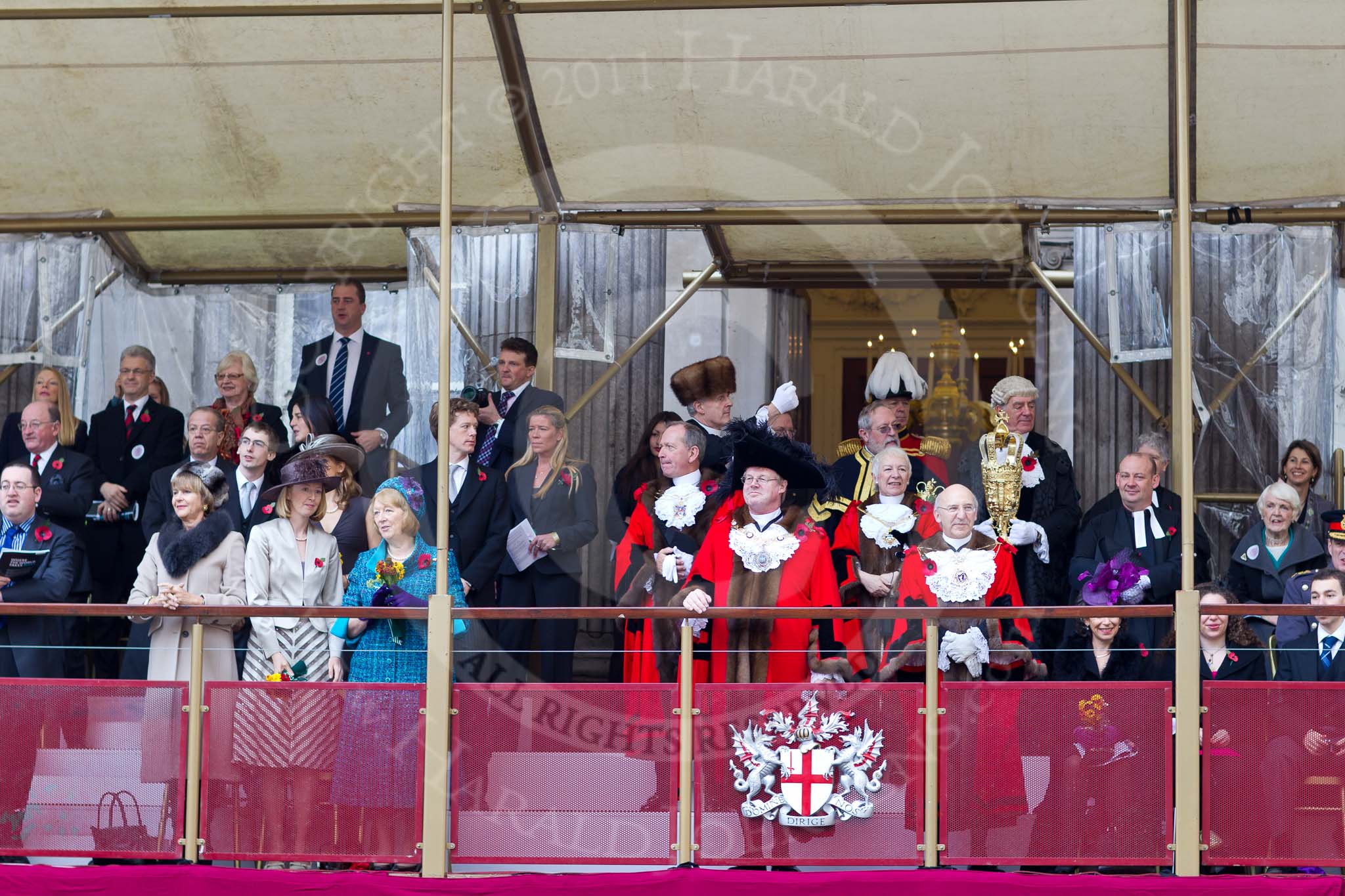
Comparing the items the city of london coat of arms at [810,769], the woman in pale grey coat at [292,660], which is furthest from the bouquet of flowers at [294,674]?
the city of london coat of arms at [810,769]

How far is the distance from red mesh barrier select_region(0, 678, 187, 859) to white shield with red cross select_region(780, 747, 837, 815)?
239cm

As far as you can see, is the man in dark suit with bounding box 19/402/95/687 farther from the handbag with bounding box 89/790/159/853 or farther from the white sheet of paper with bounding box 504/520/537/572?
the white sheet of paper with bounding box 504/520/537/572

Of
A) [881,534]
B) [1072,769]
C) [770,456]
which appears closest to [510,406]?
[770,456]

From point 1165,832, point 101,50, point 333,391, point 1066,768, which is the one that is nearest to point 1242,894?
point 1165,832

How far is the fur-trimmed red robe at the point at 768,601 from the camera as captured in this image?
764cm

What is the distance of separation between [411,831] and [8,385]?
19.0 ft

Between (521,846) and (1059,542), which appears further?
(1059,542)

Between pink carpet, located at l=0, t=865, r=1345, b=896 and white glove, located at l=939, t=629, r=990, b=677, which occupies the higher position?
white glove, located at l=939, t=629, r=990, b=677

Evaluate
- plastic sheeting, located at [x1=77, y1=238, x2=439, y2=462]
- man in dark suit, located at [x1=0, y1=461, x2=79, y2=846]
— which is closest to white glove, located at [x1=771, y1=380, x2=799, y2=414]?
plastic sheeting, located at [x1=77, y1=238, x2=439, y2=462]

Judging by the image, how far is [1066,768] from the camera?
7227mm

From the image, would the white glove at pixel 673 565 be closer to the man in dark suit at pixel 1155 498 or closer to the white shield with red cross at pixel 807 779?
the white shield with red cross at pixel 807 779

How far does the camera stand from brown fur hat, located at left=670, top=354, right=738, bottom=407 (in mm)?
9203

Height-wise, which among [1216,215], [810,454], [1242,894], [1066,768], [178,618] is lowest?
[1242,894]

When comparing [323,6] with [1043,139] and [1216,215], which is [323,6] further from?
[1216,215]
